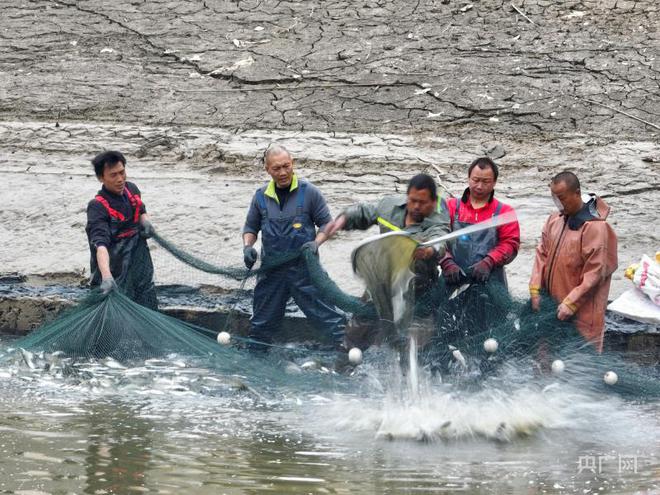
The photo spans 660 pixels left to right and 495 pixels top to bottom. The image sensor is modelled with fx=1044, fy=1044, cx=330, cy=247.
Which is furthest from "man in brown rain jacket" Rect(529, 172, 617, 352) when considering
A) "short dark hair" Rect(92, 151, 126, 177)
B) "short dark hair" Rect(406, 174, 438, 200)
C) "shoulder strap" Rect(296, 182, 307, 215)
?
"short dark hair" Rect(92, 151, 126, 177)

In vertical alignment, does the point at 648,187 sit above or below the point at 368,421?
above

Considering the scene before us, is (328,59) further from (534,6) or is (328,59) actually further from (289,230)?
(289,230)

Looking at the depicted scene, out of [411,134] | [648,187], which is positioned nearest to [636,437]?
[648,187]

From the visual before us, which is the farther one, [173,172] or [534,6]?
[534,6]

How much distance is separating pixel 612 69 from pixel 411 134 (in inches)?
92.2

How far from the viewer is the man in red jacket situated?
6.16 m

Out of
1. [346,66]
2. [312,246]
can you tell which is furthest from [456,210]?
[346,66]

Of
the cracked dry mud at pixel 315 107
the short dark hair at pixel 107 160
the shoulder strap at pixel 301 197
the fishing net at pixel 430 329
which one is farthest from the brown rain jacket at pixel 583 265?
the short dark hair at pixel 107 160

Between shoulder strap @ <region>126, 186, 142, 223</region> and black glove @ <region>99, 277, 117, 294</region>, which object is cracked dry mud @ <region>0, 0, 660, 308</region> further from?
black glove @ <region>99, 277, 117, 294</region>

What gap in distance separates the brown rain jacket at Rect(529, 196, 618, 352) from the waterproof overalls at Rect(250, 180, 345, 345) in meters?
1.49

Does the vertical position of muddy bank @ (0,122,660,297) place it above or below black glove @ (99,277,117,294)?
above

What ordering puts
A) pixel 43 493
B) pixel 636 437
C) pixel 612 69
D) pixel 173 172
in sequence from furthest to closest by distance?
pixel 612 69, pixel 173 172, pixel 636 437, pixel 43 493

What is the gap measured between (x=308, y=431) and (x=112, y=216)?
7.12 ft

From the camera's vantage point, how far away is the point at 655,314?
21.7ft
